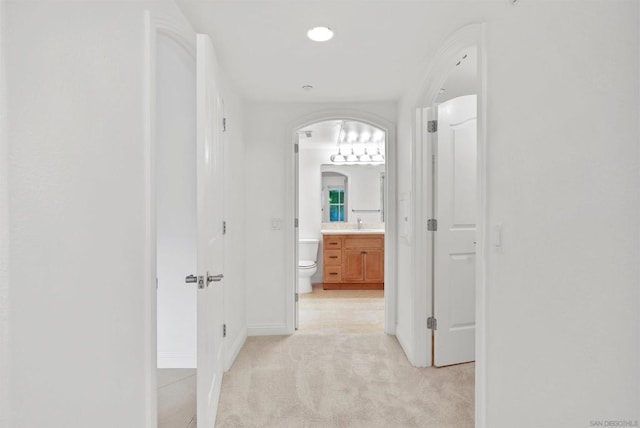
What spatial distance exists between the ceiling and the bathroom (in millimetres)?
1499

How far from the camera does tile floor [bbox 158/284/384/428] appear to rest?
6.86 feet

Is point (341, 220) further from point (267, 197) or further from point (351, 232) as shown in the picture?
point (267, 197)

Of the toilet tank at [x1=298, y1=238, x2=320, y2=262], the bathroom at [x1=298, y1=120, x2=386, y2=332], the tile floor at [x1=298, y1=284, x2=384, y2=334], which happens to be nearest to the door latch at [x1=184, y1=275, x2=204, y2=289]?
the tile floor at [x1=298, y1=284, x2=384, y2=334]

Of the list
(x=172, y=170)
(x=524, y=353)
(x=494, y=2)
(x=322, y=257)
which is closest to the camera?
(x=524, y=353)

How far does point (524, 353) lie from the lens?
49.4 inches

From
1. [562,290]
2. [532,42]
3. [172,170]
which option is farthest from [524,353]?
[172,170]

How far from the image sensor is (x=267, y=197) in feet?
10.9

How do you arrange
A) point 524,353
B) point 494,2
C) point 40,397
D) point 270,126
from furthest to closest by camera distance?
point 270,126
point 494,2
point 524,353
point 40,397

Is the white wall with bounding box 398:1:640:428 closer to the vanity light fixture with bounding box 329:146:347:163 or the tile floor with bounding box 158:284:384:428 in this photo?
the tile floor with bounding box 158:284:384:428

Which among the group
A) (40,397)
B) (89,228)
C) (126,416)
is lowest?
(126,416)

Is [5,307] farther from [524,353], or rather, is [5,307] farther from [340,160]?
[340,160]

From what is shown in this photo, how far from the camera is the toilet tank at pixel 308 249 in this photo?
543 centimetres

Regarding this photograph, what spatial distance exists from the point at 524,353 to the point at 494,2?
144 cm

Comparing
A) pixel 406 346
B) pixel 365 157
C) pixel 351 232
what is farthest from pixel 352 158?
pixel 406 346
